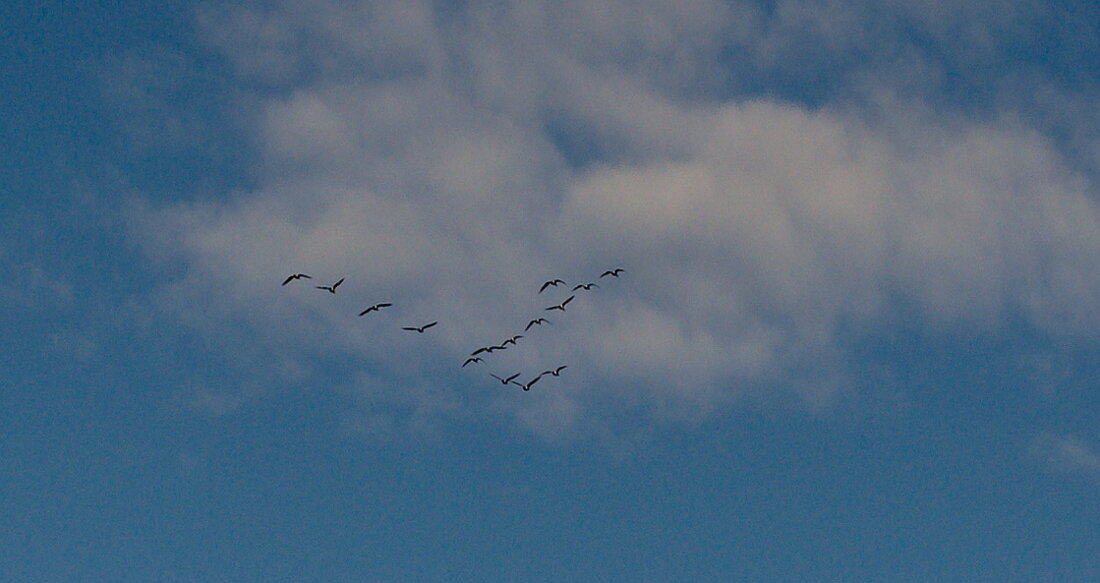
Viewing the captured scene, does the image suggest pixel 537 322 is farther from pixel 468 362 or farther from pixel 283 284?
pixel 283 284

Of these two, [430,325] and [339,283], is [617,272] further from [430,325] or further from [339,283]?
[339,283]

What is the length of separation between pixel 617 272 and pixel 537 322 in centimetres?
1691

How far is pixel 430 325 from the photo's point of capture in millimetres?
198750

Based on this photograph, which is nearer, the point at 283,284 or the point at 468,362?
the point at 283,284

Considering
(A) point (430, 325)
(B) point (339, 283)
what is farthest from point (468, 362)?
(B) point (339, 283)

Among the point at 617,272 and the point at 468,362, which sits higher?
the point at 617,272

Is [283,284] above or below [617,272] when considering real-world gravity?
below

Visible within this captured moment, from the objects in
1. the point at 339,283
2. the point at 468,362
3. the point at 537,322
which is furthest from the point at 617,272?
the point at 339,283

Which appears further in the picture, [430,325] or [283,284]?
[430,325]

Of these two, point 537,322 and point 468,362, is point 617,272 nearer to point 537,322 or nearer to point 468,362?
point 537,322

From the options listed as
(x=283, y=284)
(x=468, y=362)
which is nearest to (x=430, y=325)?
(x=468, y=362)

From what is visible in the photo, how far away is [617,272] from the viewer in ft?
655

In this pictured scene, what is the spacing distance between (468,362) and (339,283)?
26657 millimetres

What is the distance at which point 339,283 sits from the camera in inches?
7613
